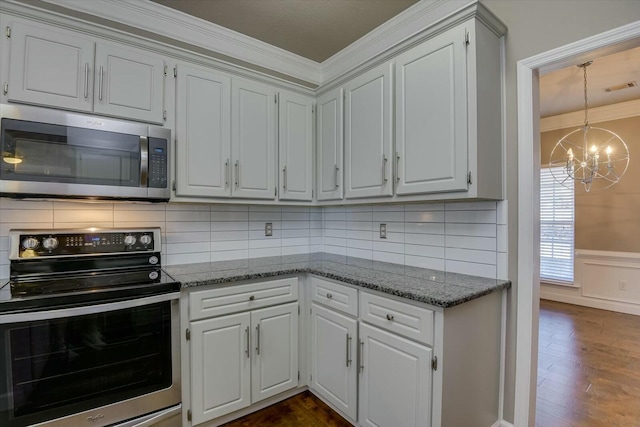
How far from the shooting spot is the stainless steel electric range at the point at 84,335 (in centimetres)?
133

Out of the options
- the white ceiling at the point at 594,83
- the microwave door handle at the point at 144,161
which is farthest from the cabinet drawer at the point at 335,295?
the white ceiling at the point at 594,83

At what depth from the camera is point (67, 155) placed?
162 cm

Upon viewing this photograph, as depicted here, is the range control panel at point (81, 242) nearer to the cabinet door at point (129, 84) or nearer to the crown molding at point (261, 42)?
the cabinet door at point (129, 84)

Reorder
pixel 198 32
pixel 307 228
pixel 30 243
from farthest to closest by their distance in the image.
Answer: pixel 307 228 < pixel 198 32 < pixel 30 243

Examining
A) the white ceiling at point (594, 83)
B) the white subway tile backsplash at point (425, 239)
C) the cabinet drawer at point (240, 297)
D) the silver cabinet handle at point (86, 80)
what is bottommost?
the cabinet drawer at point (240, 297)

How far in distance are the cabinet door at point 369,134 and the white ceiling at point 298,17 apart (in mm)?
352

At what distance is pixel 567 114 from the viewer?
439 centimetres

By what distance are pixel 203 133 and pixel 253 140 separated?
36 centimetres

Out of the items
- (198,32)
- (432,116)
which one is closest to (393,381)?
(432,116)

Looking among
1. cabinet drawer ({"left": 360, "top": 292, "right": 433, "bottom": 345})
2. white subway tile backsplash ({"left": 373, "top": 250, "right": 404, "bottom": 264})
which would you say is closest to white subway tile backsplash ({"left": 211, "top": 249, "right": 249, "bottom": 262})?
white subway tile backsplash ({"left": 373, "top": 250, "right": 404, "bottom": 264})

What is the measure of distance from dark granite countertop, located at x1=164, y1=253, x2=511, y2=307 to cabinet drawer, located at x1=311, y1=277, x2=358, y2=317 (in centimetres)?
6

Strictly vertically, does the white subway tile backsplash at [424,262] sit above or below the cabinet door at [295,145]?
below

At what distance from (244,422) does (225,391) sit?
271 mm

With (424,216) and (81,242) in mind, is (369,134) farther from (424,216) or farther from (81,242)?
(81,242)
